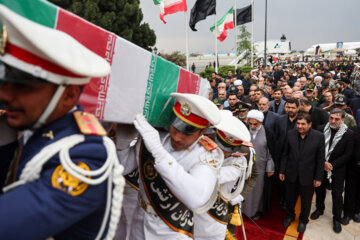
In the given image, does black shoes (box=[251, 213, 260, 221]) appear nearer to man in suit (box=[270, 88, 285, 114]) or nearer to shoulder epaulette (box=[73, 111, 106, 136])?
man in suit (box=[270, 88, 285, 114])

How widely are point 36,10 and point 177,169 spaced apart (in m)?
1.07

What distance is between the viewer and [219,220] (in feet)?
8.70

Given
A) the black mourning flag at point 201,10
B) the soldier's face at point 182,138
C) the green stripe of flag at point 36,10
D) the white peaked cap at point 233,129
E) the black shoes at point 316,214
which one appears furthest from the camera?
the black mourning flag at point 201,10

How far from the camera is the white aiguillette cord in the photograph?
3.00 feet

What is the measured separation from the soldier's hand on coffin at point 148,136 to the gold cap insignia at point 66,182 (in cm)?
61

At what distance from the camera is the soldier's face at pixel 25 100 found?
94cm

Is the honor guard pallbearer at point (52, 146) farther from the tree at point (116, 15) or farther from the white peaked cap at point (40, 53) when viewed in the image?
the tree at point (116, 15)

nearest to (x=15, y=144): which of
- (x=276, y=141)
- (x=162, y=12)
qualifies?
(x=276, y=141)

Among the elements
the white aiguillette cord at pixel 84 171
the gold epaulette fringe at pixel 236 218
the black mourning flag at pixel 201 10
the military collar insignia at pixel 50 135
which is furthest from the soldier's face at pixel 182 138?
the black mourning flag at pixel 201 10

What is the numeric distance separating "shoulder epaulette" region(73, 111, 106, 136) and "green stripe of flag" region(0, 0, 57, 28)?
18.9 inches

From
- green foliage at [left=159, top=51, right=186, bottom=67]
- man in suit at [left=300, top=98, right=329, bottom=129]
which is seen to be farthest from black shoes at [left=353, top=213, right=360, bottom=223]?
green foliage at [left=159, top=51, right=186, bottom=67]

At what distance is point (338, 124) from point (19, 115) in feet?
15.1

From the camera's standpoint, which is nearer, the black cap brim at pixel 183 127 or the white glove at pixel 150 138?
the white glove at pixel 150 138

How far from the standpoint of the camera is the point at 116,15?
15.3 meters
